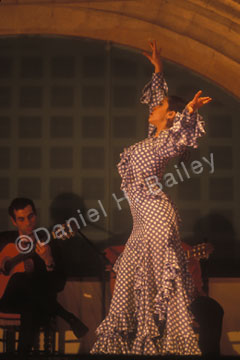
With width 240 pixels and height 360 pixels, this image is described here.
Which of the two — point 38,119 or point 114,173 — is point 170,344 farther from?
point 38,119

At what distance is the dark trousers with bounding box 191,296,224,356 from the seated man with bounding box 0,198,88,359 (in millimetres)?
1093

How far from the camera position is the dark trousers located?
5.06 m

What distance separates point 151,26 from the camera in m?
5.91

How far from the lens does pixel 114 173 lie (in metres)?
6.09

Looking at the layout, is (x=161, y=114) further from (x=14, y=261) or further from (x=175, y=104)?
(x=14, y=261)

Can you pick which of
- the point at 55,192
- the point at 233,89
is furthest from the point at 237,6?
the point at 55,192

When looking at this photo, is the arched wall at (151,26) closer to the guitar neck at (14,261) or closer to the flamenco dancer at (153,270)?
the flamenco dancer at (153,270)

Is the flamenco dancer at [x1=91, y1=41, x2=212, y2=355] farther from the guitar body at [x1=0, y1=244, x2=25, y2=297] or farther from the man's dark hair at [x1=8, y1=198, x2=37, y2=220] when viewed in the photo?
the man's dark hair at [x1=8, y1=198, x2=37, y2=220]

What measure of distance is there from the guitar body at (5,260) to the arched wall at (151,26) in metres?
2.20

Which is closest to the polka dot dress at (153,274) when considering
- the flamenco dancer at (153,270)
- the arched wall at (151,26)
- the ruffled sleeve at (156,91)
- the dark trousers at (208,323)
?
the flamenco dancer at (153,270)

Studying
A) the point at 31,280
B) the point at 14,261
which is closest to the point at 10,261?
the point at 14,261

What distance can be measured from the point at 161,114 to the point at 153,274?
3.99 feet

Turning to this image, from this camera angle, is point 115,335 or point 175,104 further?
point 175,104

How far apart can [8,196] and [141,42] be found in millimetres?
2038
